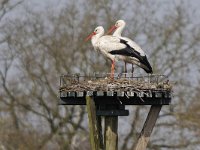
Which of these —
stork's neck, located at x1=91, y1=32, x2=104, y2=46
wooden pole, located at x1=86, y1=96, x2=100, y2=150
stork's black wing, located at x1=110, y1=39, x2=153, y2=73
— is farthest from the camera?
stork's neck, located at x1=91, y1=32, x2=104, y2=46

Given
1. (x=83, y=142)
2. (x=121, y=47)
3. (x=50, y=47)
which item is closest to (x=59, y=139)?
(x=83, y=142)

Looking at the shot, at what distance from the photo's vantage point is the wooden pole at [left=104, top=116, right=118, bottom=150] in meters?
12.7

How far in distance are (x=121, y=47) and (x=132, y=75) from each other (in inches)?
33.6

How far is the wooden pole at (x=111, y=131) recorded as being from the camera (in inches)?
502

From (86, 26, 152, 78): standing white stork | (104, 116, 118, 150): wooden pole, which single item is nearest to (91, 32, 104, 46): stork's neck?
(86, 26, 152, 78): standing white stork

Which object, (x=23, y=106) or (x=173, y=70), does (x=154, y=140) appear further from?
(x=23, y=106)

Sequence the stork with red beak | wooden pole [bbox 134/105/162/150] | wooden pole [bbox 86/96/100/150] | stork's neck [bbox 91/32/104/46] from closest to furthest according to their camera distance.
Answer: wooden pole [bbox 86/96/100/150], wooden pole [bbox 134/105/162/150], the stork with red beak, stork's neck [bbox 91/32/104/46]

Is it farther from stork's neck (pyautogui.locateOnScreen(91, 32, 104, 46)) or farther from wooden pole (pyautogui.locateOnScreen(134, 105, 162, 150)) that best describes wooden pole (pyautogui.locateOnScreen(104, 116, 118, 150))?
stork's neck (pyautogui.locateOnScreen(91, 32, 104, 46))

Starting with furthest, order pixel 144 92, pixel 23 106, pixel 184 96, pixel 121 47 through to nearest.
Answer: pixel 23 106 → pixel 184 96 → pixel 121 47 → pixel 144 92

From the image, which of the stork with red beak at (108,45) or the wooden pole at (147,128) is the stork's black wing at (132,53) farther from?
the wooden pole at (147,128)

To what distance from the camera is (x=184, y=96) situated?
2480 cm

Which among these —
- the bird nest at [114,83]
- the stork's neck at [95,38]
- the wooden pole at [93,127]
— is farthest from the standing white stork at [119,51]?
the wooden pole at [93,127]

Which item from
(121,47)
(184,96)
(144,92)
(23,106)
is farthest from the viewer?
(23,106)

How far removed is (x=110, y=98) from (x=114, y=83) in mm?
318
